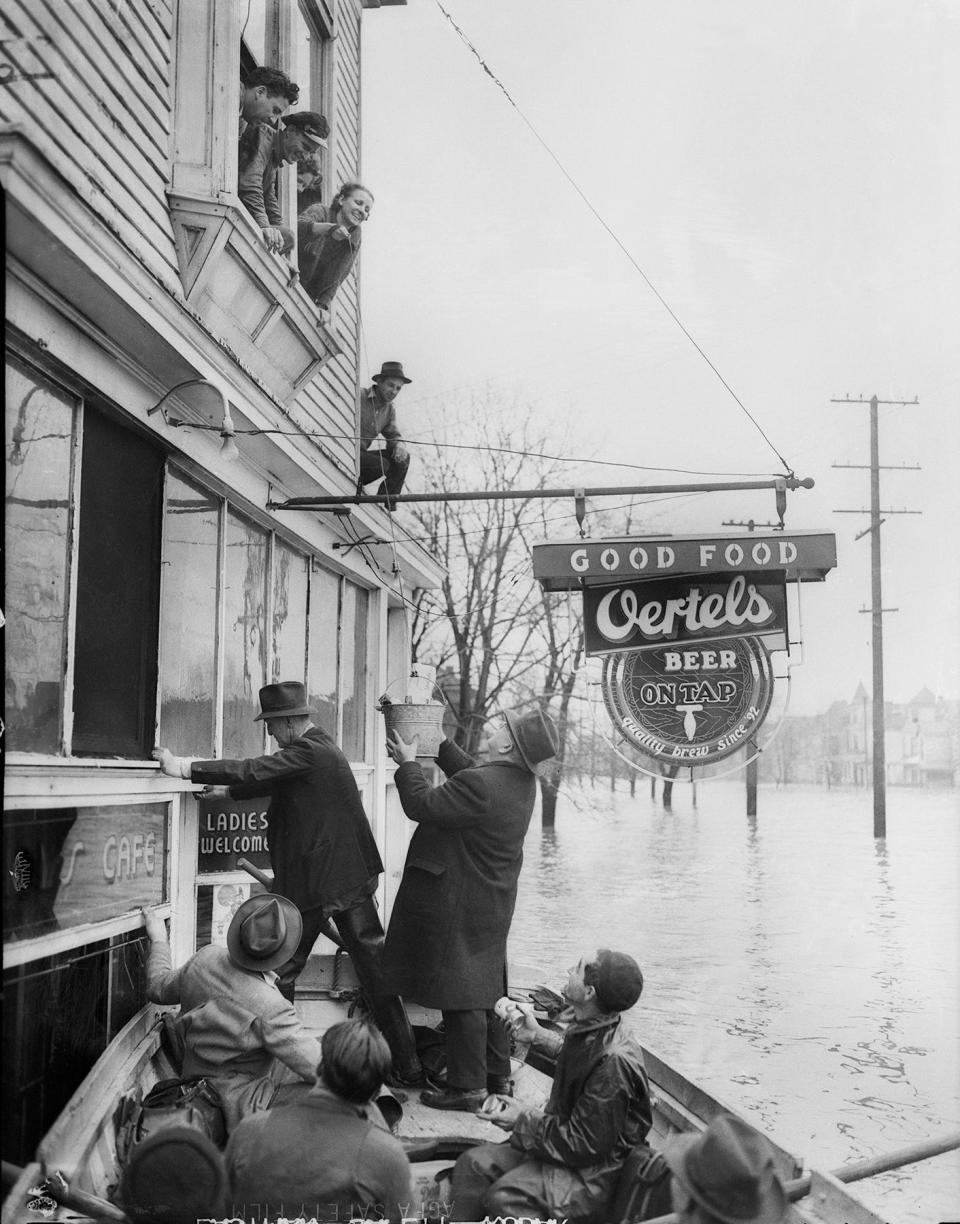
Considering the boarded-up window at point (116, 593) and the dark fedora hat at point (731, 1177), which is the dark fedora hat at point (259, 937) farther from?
the dark fedora hat at point (731, 1177)

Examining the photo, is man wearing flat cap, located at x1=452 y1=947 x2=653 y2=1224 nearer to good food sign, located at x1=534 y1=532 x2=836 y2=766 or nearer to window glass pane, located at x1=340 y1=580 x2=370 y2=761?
good food sign, located at x1=534 y1=532 x2=836 y2=766

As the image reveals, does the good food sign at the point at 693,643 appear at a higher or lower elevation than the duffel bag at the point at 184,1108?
higher

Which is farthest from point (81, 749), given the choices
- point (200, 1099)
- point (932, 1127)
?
point (932, 1127)

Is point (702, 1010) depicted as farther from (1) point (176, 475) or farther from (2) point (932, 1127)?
(1) point (176, 475)

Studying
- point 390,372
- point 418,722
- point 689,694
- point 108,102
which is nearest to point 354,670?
point 390,372

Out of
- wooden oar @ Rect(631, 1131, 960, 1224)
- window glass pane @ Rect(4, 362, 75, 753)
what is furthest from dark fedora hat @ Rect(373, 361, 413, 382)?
wooden oar @ Rect(631, 1131, 960, 1224)

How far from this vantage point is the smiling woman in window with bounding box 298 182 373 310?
8305 millimetres

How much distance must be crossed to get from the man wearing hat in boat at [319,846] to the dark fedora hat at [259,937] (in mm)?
1328

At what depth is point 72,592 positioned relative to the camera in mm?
4492

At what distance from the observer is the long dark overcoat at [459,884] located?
17.3 ft

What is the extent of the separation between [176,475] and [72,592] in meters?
1.30

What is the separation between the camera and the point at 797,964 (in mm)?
15711

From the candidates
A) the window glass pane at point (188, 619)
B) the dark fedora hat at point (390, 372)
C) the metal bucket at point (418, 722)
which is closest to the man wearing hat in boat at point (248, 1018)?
the metal bucket at point (418, 722)

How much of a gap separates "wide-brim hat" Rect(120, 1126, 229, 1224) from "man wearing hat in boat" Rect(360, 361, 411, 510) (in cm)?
700
